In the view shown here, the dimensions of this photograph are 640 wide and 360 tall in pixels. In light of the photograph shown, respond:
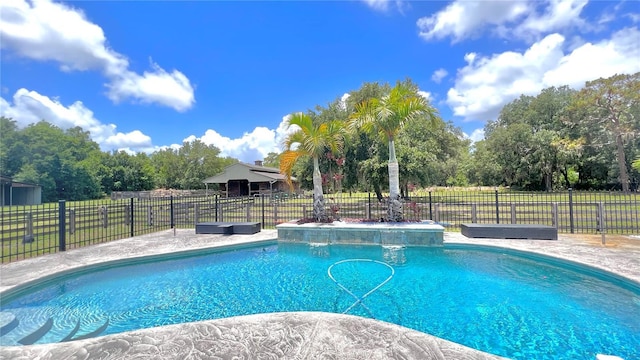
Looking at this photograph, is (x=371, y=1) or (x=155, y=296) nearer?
(x=155, y=296)

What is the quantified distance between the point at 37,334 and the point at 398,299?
5219mm

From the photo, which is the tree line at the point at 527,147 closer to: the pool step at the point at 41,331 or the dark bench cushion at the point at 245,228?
the dark bench cushion at the point at 245,228

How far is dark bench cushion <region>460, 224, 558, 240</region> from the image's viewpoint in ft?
25.6

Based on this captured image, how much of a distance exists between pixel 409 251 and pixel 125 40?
1431cm

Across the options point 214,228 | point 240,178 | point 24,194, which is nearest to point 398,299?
point 214,228

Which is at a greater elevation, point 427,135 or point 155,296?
point 427,135

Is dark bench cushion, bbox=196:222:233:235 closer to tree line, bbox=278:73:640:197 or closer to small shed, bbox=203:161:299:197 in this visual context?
tree line, bbox=278:73:640:197

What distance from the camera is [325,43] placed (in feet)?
44.0

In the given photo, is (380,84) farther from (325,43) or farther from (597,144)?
(597,144)

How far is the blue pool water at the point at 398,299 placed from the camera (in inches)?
138

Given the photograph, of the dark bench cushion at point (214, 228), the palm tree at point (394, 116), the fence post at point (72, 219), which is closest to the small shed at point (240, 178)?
the dark bench cushion at point (214, 228)

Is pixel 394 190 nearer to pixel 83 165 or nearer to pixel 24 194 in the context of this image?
pixel 24 194

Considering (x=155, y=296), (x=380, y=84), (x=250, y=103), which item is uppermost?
(x=250, y=103)

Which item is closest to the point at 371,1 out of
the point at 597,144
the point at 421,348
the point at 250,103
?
the point at 421,348
